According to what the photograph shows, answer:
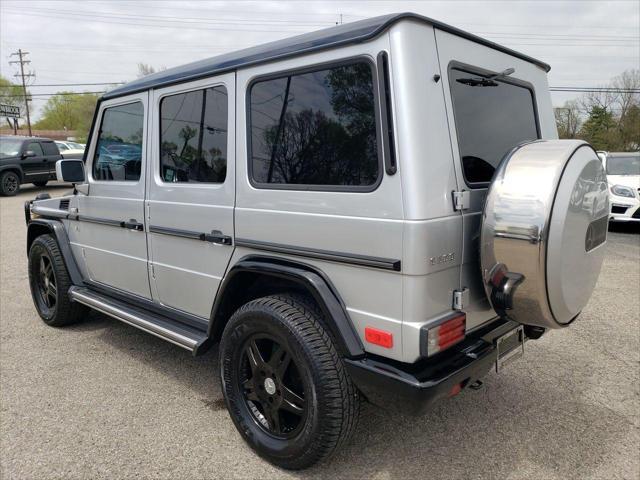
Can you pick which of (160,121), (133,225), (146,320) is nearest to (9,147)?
(133,225)

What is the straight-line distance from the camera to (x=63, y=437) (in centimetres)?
288

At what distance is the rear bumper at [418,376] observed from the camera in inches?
81.7

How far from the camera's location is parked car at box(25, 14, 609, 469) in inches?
81.7

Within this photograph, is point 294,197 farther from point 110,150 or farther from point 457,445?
point 110,150

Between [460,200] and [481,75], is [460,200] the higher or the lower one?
the lower one

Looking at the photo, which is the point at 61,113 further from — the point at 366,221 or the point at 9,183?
the point at 366,221

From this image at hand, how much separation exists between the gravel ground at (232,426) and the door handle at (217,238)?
3.70 feet

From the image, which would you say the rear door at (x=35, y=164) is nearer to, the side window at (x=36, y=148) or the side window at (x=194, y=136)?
the side window at (x=36, y=148)

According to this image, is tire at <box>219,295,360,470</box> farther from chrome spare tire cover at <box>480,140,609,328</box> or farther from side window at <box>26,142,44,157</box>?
side window at <box>26,142,44,157</box>

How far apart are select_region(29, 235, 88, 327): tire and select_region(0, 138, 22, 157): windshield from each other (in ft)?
41.1

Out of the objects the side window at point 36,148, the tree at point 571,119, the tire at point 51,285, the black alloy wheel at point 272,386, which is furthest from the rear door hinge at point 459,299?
the tree at point 571,119

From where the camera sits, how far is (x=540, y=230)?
2.03 metres

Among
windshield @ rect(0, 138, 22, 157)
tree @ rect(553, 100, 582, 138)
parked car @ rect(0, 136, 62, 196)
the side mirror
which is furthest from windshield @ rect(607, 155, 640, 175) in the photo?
tree @ rect(553, 100, 582, 138)

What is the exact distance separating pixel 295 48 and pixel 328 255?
104 centimetres
